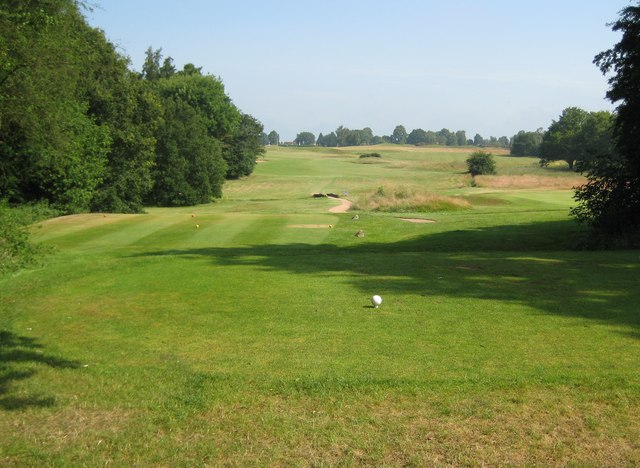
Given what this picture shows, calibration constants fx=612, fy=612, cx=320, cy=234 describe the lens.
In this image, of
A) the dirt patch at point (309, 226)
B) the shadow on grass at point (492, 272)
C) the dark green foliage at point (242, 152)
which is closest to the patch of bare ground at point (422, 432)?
the shadow on grass at point (492, 272)

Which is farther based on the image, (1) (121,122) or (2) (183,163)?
(2) (183,163)

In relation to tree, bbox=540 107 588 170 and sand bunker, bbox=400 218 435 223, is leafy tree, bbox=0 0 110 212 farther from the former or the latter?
tree, bbox=540 107 588 170

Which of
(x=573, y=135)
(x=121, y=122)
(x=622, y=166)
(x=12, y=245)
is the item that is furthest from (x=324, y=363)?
(x=573, y=135)

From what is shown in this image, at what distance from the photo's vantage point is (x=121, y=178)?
51.8m

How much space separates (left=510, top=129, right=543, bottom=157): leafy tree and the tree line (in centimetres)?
10727

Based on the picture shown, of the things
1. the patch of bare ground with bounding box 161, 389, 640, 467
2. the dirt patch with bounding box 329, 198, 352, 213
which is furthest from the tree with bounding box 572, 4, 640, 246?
the dirt patch with bounding box 329, 198, 352, 213

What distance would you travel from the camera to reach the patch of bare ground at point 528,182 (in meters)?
73.6

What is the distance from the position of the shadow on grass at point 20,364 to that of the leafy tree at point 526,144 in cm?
16051

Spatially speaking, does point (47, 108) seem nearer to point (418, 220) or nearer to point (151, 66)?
point (418, 220)

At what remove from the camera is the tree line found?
3023 cm

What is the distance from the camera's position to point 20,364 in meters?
8.04

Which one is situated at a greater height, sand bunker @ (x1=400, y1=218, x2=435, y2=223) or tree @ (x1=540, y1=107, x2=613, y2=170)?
tree @ (x1=540, y1=107, x2=613, y2=170)

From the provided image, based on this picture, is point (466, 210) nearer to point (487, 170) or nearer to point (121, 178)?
point (121, 178)

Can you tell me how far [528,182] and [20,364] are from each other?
2976 inches
